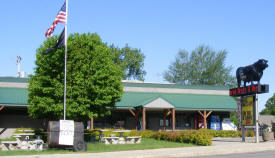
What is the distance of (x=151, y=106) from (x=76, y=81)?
11.5 m

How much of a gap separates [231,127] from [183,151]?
862 inches

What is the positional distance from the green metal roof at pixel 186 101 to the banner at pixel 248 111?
391 inches

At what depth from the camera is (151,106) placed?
31.7 m

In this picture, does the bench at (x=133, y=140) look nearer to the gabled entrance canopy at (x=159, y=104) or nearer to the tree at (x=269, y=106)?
the gabled entrance canopy at (x=159, y=104)

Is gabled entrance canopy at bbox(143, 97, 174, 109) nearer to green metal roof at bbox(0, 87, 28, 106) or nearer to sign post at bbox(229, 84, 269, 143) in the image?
sign post at bbox(229, 84, 269, 143)

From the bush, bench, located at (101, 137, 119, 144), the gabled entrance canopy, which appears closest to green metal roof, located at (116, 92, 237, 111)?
the gabled entrance canopy

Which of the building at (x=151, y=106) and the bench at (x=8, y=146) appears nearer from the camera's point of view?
the bench at (x=8, y=146)

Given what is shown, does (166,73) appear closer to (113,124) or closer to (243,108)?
(113,124)

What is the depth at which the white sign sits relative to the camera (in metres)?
16.9

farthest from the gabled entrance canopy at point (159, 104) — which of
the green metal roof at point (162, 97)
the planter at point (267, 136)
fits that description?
the planter at point (267, 136)

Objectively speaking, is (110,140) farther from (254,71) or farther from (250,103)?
(254,71)

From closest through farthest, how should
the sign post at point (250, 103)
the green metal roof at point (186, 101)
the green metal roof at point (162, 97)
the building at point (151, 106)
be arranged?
the sign post at point (250, 103) → the green metal roof at point (162, 97) → the building at point (151, 106) → the green metal roof at point (186, 101)

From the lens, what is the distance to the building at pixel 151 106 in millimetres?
32000

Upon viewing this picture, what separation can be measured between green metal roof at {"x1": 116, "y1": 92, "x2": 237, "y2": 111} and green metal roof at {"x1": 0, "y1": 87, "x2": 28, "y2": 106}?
339 inches
